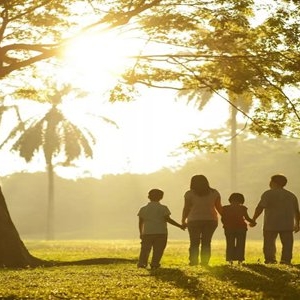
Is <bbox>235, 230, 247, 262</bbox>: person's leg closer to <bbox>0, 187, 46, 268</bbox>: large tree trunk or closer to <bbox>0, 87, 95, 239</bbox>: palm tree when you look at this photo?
<bbox>0, 187, 46, 268</bbox>: large tree trunk

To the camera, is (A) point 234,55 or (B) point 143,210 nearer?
(B) point 143,210

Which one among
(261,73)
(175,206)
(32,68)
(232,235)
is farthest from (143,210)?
(175,206)

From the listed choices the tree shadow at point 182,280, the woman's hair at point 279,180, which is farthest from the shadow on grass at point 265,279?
the woman's hair at point 279,180

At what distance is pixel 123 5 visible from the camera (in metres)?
18.6

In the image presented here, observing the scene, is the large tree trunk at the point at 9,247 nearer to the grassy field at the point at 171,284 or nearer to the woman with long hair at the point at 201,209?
the grassy field at the point at 171,284

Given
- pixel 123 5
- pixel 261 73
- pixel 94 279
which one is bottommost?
pixel 94 279

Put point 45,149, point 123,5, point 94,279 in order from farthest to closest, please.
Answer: point 45,149, point 123,5, point 94,279

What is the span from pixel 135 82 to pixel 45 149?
136 ft

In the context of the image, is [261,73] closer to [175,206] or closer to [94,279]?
[94,279]

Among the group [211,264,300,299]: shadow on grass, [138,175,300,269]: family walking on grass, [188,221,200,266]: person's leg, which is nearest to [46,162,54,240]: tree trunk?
[138,175,300,269]: family walking on grass

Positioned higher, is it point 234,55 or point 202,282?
point 234,55

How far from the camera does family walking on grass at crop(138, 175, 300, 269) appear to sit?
14.8 metres

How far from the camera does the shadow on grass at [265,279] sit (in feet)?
34.6

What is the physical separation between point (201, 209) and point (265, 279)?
117 inches
